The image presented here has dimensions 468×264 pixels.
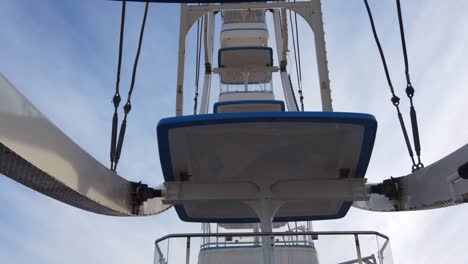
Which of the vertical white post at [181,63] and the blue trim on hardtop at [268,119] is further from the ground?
the vertical white post at [181,63]

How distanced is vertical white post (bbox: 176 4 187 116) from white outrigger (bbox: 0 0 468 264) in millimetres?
17

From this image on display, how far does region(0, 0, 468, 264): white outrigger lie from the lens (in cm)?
427

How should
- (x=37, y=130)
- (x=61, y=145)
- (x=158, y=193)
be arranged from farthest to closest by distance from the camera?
(x=158, y=193) < (x=61, y=145) < (x=37, y=130)

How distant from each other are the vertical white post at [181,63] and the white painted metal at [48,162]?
63.0 inches

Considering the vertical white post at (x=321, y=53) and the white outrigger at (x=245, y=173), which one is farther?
the vertical white post at (x=321, y=53)

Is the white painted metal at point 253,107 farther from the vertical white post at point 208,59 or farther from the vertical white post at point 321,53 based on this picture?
the vertical white post at point 208,59

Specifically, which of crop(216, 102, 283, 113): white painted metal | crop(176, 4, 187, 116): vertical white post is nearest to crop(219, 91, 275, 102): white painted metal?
crop(216, 102, 283, 113): white painted metal

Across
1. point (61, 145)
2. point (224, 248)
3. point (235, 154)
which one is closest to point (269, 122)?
point (235, 154)

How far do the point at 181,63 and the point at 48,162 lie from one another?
366 centimetres

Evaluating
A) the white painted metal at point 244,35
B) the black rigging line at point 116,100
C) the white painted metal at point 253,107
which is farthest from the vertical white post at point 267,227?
the white painted metal at point 244,35

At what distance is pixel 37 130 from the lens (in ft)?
13.2

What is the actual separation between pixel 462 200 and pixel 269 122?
219cm

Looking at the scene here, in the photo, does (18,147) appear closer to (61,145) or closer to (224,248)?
(61,145)

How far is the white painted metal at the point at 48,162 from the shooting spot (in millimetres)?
3625
